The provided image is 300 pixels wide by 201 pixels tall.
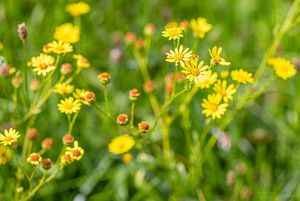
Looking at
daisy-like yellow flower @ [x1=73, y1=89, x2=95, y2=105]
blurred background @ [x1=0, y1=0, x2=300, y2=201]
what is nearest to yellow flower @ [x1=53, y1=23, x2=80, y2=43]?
blurred background @ [x1=0, y1=0, x2=300, y2=201]

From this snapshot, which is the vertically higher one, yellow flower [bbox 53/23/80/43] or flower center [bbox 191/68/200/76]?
flower center [bbox 191/68/200/76]

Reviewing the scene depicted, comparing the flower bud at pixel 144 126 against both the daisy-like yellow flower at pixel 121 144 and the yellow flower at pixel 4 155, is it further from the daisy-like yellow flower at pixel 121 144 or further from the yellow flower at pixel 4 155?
the yellow flower at pixel 4 155

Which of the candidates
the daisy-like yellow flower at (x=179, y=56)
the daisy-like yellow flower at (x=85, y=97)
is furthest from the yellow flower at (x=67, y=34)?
the daisy-like yellow flower at (x=179, y=56)

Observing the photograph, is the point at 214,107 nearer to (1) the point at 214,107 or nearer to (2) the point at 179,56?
(1) the point at 214,107

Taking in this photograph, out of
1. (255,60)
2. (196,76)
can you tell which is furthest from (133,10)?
(196,76)

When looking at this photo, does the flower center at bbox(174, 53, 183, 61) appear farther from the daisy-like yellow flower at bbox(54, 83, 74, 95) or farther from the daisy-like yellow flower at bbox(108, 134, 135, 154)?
the daisy-like yellow flower at bbox(108, 134, 135, 154)

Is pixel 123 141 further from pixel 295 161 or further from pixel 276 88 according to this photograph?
pixel 276 88

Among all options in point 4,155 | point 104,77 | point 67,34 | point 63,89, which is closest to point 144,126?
point 104,77
